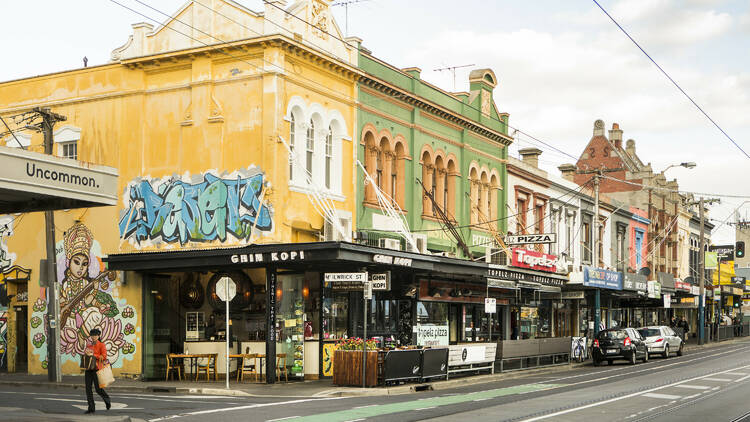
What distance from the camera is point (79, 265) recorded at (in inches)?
1140

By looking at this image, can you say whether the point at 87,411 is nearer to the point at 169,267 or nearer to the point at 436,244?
the point at 169,267

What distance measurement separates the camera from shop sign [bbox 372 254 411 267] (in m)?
24.8

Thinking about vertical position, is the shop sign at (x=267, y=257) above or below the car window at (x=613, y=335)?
above

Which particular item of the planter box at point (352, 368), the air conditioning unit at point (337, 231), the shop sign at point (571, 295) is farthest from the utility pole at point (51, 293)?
the shop sign at point (571, 295)

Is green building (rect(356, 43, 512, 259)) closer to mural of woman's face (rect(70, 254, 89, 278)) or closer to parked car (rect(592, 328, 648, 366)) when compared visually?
parked car (rect(592, 328, 648, 366))

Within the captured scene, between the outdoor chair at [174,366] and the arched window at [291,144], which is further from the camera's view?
the outdoor chair at [174,366]

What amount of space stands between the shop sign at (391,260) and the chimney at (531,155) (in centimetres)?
2091

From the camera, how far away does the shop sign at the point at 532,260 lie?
1298 inches

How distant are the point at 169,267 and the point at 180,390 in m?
4.17

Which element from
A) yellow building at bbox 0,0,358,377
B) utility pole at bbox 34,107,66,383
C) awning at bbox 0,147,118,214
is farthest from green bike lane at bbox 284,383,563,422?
utility pole at bbox 34,107,66,383

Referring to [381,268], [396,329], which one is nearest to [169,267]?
[381,268]

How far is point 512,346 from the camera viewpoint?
30188mm

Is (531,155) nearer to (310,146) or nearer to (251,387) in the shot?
(310,146)

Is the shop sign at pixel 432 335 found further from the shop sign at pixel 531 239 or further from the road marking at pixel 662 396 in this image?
the road marking at pixel 662 396
